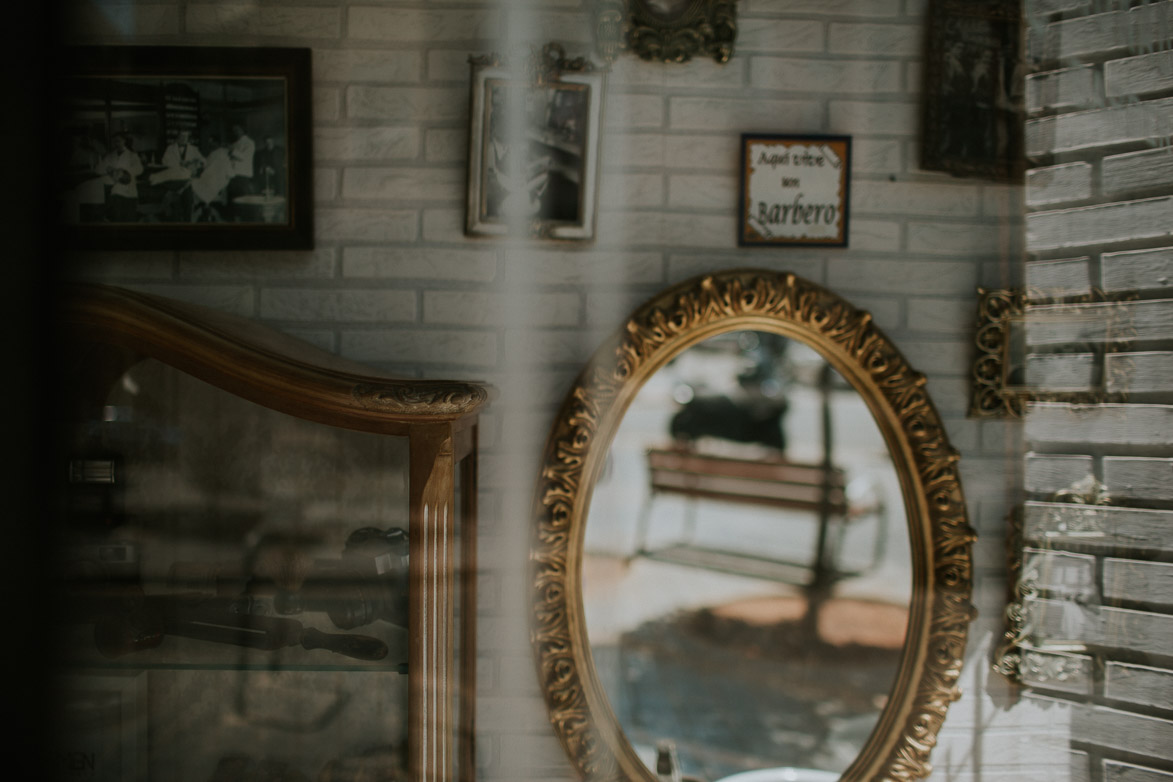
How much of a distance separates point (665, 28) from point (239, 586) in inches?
47.4

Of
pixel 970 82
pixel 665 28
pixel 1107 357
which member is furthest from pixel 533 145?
pixel 1107 357

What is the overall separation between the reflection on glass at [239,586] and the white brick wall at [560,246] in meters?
0.24

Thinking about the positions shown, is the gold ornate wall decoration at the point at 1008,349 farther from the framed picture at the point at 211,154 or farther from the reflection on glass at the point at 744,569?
the framed picture at the point at 211,154

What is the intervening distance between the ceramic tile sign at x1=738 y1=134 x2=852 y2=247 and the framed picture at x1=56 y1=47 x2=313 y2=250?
2.68 ft

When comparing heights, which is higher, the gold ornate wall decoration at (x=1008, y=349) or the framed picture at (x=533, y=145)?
the framed picture at (x=533, y=145)

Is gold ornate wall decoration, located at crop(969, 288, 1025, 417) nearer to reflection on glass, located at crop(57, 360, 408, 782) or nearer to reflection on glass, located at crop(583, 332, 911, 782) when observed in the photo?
reflection on glass, located at crop(583, 332, 911, 782)

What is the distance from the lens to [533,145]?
1139mm

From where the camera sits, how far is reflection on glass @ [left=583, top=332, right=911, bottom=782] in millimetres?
1140

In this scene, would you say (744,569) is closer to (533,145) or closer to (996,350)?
(996,350)

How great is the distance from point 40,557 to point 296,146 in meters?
0.77

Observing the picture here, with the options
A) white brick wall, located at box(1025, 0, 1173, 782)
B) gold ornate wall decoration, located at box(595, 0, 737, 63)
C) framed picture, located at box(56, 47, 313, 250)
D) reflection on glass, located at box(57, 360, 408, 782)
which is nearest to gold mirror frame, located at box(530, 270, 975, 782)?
white brick wall, located at box(1025, 0, 1173, 782)

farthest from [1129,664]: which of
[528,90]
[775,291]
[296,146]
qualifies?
[296,146]

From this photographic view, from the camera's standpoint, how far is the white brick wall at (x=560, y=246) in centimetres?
113

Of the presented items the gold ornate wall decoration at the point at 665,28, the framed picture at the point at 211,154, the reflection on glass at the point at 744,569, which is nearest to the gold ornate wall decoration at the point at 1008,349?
the reflection on glass at the point at 744,569
